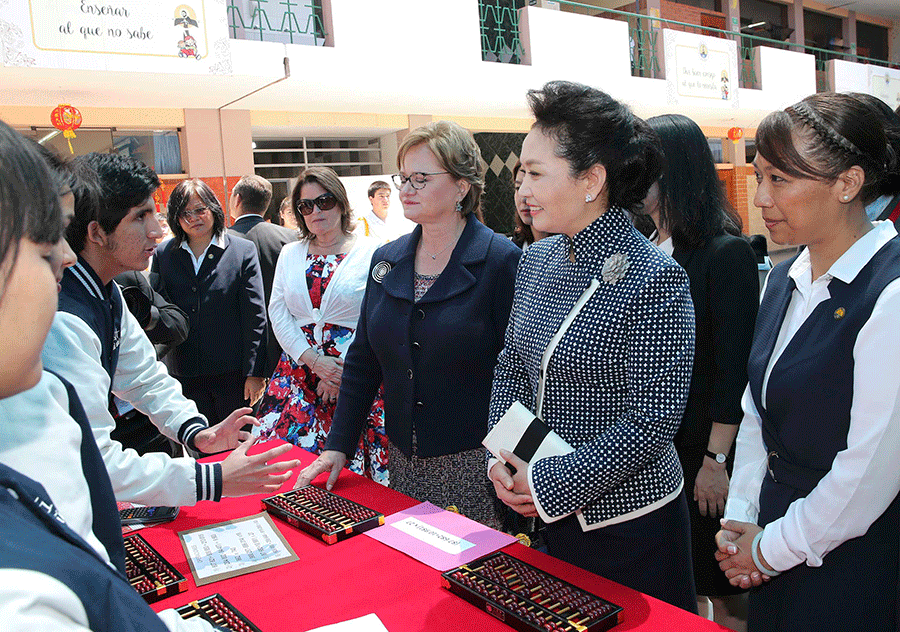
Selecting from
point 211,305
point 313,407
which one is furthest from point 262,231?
point 313,407

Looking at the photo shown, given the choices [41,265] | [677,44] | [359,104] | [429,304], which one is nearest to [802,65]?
[677,44]

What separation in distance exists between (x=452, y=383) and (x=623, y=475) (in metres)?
0.71

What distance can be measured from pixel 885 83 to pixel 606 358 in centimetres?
2140

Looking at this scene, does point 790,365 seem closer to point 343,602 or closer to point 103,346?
point 343,602

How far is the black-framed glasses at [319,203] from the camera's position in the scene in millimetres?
3158

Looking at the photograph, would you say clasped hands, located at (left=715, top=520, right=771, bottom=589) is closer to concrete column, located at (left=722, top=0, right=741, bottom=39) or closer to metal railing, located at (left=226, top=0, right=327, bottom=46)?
metal railing, located at (left=226, top=0, right=327, bottom=46)

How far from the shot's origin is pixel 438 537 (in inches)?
58.6

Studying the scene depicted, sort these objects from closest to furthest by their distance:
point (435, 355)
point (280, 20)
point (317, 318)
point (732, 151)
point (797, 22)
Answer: point (435, 355) < point (317, 318) < point (280, 20) < point (732, 151) < point (797, 22)

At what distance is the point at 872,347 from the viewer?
1216 millimetres

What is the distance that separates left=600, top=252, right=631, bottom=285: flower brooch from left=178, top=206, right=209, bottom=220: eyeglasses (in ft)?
9.19

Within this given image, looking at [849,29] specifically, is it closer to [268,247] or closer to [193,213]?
[268,247]

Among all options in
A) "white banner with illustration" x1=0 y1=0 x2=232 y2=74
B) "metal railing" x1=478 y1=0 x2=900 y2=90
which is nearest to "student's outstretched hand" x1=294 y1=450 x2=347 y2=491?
"white banner with illustration" x1=0 y1=0 x2=232 y2=74

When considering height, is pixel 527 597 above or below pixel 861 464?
below

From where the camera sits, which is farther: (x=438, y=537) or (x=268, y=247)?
(x=268, y=247)
